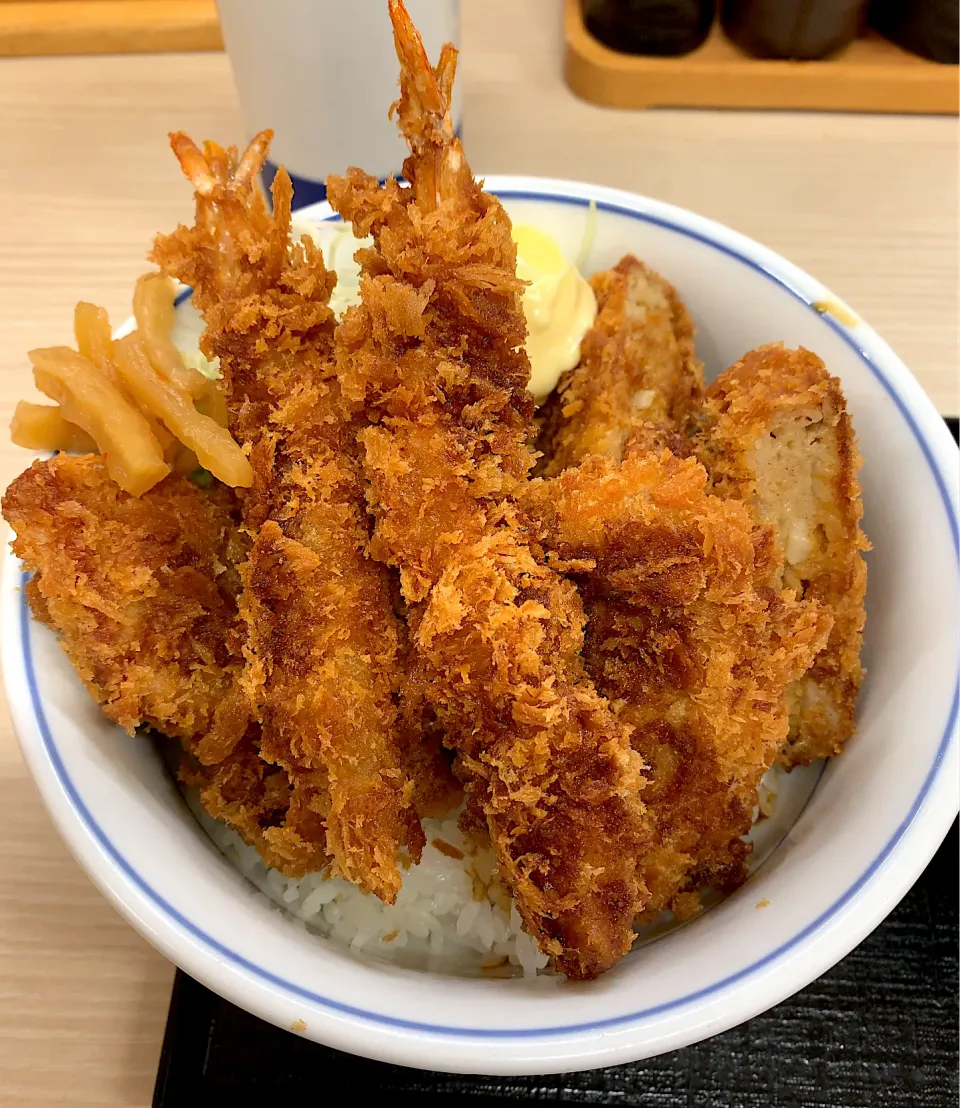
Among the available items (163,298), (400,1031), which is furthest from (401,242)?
(400,1031)

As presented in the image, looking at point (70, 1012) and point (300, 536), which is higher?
point (300, 536)

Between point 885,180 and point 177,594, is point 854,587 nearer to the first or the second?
point 177,594

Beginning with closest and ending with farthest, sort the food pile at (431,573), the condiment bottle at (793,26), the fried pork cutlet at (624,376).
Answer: the food pile at (431,573)
the fried pork cutlet at (624,376)
the condiment bottle at (793,26)

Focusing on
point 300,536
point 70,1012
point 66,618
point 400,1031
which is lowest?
point 70,1012

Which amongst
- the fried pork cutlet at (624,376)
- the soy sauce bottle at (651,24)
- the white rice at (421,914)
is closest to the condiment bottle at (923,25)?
the soy sauce bottle at (651,24)

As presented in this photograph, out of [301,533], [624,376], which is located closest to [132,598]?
[301,533]

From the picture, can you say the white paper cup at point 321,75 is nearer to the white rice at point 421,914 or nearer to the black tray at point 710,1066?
the white rice at point 421,914

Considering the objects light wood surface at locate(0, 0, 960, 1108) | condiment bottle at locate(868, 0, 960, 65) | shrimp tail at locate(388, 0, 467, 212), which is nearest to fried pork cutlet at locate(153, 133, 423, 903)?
shrimp tail at locate(388, 0, 467, 212)
